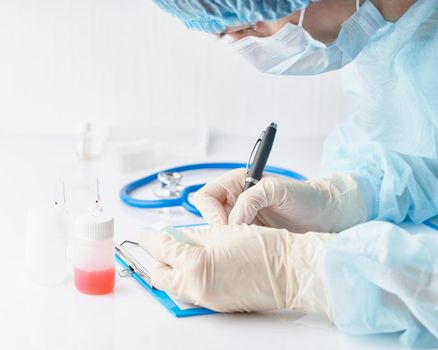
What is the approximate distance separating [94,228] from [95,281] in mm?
97

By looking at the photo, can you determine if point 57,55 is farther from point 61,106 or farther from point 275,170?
point 275,170

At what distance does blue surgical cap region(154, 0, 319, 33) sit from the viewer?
1.30 metres

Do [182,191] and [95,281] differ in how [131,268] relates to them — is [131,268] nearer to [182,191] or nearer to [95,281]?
[95,281]

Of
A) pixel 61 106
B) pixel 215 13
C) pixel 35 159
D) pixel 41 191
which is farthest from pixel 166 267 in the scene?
pixel 61 106

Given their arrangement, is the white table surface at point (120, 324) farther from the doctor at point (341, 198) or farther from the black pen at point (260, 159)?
the black pen at point (260, 159)

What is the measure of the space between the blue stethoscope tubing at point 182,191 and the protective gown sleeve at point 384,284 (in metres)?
0.54

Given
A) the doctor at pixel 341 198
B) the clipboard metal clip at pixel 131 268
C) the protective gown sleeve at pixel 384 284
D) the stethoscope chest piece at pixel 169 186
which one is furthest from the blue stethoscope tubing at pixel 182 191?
the protective gown sleeve at pixel 384 284

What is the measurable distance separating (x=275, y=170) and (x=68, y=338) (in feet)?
3.10

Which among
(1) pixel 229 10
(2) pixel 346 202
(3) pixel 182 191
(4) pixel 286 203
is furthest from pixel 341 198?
(1) pixel 229 10

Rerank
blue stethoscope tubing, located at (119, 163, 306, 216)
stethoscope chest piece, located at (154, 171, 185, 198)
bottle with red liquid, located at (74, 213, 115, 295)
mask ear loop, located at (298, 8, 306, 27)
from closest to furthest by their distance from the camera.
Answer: bottle with red liquid, located at (74, 213, 115, 295)
mask ear loop, located at (298, 8, 306, 27)
blue stethoscope tubing, located at (119, 163, 306, 216)
stethoscope chest piece, located at (154, 171, 185, 198)

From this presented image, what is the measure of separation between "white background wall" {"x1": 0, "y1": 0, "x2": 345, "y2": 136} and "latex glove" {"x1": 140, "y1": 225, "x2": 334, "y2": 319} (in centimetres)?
116

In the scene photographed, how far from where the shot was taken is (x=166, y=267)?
1306 millimetres

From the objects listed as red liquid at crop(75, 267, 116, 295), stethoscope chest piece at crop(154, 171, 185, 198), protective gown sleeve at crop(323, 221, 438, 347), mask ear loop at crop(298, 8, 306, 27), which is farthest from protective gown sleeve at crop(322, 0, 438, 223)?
red liquid at crop(75, 267, 116, 295)

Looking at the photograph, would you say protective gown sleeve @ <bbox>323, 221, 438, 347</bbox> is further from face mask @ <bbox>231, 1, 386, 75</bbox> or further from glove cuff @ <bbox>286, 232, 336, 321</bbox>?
face mask @ <bbox>231, 1, 386, 75</bbox>
